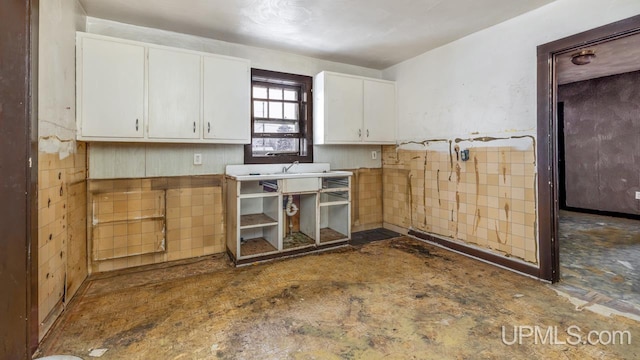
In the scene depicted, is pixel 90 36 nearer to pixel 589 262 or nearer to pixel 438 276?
pixel 438 276

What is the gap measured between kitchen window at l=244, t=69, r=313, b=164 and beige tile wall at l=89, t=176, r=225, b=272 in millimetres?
715

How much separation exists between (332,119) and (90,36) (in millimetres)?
2537

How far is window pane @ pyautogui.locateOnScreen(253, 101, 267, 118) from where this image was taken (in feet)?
11.7

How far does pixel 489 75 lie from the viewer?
3023 mm

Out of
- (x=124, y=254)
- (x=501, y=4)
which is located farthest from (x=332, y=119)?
(x=124, y=254)

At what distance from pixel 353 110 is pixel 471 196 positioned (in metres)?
1.81

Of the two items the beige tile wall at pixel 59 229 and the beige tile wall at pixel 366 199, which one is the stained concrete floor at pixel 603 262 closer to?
the beige tile wall at pixel 366 199

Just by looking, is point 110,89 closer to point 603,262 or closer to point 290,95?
point 290,95

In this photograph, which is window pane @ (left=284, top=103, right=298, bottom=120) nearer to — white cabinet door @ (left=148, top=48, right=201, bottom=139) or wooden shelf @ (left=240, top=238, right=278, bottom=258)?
white cabinet door @ (left=148, top=48, right=201, bottom=139)

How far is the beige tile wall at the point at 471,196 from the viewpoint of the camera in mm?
2758

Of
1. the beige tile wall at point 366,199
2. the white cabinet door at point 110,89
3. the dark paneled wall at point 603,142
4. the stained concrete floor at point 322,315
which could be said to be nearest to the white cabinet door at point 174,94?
the white cabinet door at point 110,89

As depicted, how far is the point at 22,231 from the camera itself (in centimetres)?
154

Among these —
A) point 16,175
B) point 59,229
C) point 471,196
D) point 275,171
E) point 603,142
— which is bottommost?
point 59,229

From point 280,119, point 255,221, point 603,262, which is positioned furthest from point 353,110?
point 603,262
